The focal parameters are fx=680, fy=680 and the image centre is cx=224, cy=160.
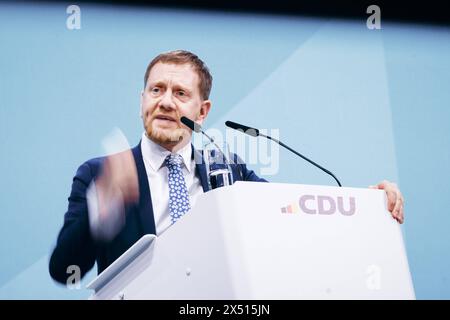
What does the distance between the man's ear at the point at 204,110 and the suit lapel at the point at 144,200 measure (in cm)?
24

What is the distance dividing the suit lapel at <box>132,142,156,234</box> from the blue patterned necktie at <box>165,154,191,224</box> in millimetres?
73

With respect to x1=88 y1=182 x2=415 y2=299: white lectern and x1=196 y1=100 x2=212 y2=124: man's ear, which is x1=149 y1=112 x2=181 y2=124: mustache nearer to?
x1=196 y1=100 x2=212 y2=124: man's ear

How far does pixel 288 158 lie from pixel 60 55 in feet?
2.97

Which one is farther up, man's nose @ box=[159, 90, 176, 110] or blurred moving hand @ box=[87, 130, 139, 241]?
man's nose @ box=[159, 90, 176, 110]

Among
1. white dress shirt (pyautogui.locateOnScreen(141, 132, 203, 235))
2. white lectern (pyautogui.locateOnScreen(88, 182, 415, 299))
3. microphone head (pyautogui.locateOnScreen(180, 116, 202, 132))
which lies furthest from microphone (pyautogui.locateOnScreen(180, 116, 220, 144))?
white dress shirt (pyautogui.locateOnScreen(141, 132, 203, 235))

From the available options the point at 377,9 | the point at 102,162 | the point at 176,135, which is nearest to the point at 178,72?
the point at 176,135

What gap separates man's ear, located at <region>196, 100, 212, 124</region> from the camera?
2.43 meters

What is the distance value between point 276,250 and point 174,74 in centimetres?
114

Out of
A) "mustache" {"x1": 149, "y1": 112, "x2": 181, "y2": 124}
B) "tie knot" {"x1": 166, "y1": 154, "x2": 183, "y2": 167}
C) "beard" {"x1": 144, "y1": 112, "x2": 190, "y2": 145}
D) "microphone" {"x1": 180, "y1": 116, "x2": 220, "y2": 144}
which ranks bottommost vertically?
"tie knot" {"x1": 166, "y1": 154, "x2": 183, "y2": 167}

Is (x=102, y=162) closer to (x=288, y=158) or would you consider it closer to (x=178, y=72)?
(x=178, y=72)

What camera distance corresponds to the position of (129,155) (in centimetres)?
237

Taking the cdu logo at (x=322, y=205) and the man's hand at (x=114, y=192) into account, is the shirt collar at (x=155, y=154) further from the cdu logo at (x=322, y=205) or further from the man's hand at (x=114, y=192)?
the cdu logo at (x=322, y=205)

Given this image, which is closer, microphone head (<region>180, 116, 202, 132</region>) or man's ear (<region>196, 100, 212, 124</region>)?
microphone head (<region>180, 116, 202, 132</region>)

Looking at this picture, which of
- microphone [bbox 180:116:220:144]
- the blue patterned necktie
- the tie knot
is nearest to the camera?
microphone [bbox 180:116:220:144]
